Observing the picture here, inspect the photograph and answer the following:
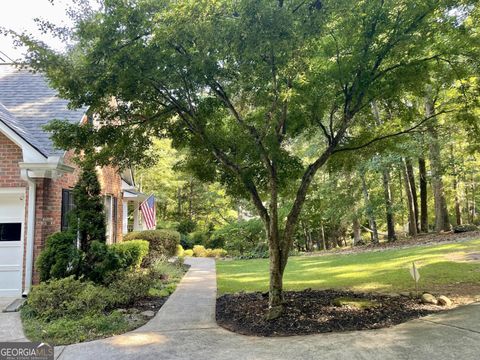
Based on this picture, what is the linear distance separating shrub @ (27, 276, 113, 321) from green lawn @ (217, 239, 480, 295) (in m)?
3.26

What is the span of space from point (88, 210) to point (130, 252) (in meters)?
2.27

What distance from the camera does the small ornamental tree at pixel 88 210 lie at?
9.08m

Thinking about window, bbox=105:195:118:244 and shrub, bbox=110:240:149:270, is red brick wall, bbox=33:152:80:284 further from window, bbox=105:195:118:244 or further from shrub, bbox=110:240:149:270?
window, bbox=105:195:118:244

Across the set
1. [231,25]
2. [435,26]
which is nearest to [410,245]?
[435,26]

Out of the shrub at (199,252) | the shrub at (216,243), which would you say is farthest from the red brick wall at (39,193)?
the shrub at (216,243)

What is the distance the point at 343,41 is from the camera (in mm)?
6578

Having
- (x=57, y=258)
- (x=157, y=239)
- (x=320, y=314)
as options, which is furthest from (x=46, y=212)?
(x=157, y=239)

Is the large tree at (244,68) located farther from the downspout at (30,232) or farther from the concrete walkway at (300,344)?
the downspout at (30,232)

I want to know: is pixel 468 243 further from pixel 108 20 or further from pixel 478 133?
pixel 108 20

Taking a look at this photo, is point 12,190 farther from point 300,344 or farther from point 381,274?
point 381,274

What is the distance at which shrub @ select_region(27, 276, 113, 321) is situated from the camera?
6980mm

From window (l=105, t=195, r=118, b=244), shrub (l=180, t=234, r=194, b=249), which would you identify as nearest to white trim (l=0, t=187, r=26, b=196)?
window (l=105, t=195, r=118, b=244)

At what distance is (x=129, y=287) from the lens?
324 inches

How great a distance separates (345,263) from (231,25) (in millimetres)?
11175
